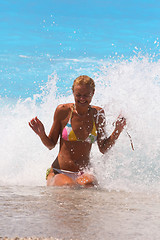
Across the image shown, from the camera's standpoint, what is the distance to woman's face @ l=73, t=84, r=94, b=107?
15.8ft

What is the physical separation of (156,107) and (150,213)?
4493 millimetres

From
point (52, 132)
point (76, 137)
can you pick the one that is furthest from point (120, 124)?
point (52, 132)

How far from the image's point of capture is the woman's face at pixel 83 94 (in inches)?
190

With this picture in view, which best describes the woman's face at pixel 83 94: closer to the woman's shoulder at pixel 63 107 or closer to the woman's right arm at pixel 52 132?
the woman's shoulder at pixel 63 107

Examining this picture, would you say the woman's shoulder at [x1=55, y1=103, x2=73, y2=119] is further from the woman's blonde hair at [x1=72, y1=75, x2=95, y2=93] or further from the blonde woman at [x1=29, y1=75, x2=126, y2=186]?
the woman's blonde hair at [x1=72, y1=75, x2=95, y2=93]

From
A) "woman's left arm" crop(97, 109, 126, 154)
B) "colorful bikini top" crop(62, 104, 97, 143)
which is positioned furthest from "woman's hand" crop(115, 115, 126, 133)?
"colorful bikini top" crop(62, 104, 97, 143)

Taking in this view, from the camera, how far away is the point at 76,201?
156 inches

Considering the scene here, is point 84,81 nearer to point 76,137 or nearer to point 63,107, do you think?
point 63,107

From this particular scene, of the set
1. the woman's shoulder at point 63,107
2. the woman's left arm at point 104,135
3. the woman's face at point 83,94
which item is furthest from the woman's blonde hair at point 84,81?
the woman's left arm at point 104,135

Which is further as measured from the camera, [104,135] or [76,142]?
[104,135]

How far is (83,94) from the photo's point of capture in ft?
15.9

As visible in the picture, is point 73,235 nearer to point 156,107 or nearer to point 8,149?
point 156,107

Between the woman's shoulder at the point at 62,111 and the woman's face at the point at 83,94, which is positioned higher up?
the woman's face at the point at 83,94

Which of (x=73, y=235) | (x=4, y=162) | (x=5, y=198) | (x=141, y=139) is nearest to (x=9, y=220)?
(x=73, y=235)
